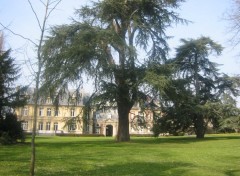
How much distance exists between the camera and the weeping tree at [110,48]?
975 inches

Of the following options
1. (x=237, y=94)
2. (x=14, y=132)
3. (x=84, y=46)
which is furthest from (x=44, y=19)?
(x=237, y=94)

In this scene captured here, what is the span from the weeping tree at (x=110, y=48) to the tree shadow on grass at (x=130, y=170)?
12736mm

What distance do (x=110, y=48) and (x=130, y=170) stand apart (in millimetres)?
16601

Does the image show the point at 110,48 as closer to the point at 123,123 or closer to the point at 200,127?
the point at 123,123

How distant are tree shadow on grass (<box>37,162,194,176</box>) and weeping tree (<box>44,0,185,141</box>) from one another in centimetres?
1274

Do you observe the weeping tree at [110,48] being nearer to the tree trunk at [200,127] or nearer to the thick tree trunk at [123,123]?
the thick tree trunk at [123,123]

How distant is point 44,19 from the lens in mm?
8109

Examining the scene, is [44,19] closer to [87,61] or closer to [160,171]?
[160,171]

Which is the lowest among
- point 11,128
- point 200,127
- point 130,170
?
point 130,170

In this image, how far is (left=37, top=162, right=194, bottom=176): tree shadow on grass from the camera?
10328 mm

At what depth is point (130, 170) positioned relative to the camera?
442 inches

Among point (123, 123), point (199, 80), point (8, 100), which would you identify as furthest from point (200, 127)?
point (8, 100)

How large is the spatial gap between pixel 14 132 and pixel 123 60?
9.50m

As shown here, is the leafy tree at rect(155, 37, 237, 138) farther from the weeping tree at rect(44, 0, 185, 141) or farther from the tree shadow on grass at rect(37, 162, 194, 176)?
the tree shadow on grass at rect(37, 162, 194, 176)
